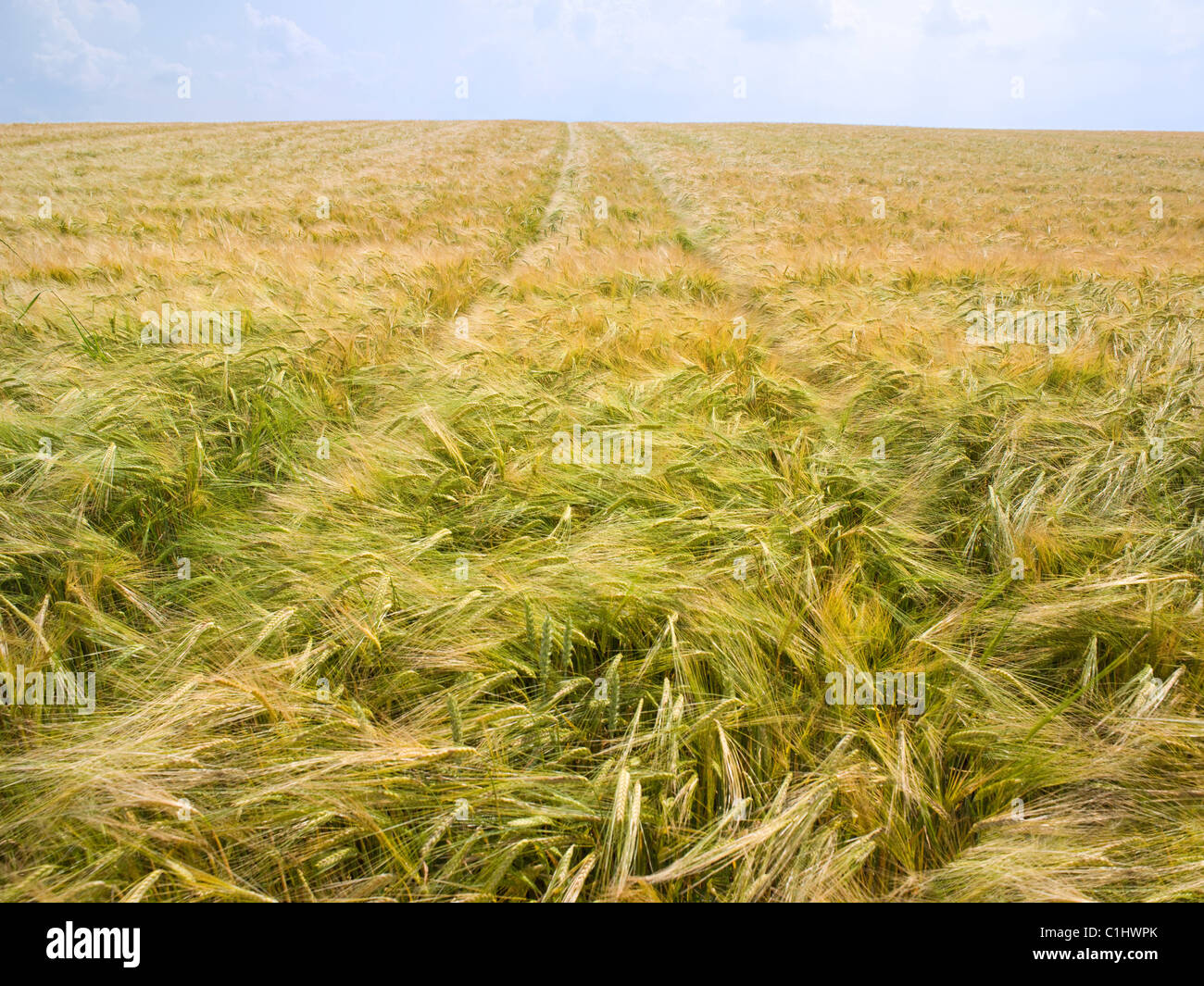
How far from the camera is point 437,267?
6.13 metres

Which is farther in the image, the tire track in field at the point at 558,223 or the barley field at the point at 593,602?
the tire track in field at the point at 558,223

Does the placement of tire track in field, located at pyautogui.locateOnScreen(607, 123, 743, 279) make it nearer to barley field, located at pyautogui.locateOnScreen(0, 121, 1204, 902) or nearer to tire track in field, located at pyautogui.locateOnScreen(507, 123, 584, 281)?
tire track in field, located at pyautogui.locateOnScreen(507, 123, 584, 281)

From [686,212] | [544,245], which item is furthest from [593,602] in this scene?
[686,212]

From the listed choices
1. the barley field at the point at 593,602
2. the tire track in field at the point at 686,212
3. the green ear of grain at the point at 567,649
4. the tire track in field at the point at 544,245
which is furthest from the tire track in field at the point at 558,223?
the green ear of grain at the point at 567,649

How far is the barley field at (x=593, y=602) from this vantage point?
115 cm

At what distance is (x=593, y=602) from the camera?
1.67 m

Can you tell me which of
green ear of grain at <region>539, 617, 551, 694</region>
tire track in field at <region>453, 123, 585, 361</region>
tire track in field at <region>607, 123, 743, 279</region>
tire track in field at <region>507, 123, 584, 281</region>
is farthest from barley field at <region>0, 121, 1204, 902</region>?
tire track in field at <region>607, 123, 743, 279</region>

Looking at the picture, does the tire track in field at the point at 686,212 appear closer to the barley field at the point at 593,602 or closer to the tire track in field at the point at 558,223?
the tire track in field at the point at 558,223

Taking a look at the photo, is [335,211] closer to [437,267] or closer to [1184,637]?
[437,267]

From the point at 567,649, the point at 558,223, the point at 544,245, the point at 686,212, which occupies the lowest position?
the point at 567,649

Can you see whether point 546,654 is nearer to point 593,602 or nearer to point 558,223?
point 593,602

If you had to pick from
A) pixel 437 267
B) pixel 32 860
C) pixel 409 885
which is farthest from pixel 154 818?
pixel 437 267

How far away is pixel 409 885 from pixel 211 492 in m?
1.82

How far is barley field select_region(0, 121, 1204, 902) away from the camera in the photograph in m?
1.15
